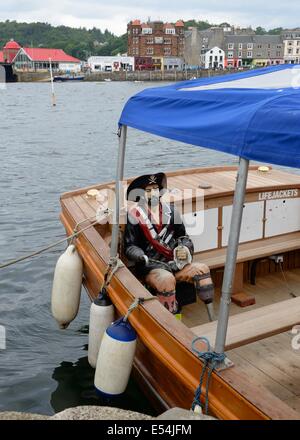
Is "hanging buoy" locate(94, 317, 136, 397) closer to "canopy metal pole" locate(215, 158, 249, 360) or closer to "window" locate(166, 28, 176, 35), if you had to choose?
"canopy metal pole" locate(215, 158, 249, 360)

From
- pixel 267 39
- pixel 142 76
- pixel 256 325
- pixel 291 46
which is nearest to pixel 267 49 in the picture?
pixel 267 39

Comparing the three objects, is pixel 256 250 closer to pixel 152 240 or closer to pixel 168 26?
pixel 152 240

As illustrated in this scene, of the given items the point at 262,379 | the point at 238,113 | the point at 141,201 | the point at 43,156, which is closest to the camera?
the point at 238,113

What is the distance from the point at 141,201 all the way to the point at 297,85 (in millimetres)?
2011

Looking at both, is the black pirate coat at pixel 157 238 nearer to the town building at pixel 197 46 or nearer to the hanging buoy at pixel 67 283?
the hanging buoy at pixel 67 283

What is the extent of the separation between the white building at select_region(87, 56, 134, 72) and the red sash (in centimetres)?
12224

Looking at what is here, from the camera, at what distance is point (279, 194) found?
675 centimetres

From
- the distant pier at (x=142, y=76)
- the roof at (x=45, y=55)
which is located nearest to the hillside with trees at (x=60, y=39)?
the roof at (x=45, y=55)

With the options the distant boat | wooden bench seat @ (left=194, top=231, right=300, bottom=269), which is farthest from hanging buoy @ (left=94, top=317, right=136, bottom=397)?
the distant boat

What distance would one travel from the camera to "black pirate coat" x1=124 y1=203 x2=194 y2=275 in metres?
5.21

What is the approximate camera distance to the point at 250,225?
6531 millimetres

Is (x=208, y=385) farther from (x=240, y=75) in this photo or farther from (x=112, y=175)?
(x=112, y=175)

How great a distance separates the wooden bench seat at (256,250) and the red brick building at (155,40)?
124557 mm

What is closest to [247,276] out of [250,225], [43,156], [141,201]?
[250,225]
